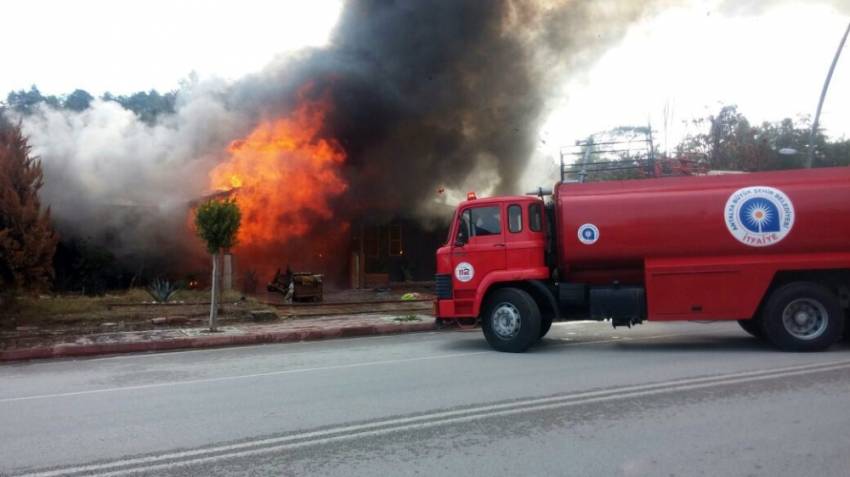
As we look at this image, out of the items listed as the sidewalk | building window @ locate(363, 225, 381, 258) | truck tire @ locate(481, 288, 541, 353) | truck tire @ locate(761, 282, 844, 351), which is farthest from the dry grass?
truck tire @ locate(761, 282, 844, 351)

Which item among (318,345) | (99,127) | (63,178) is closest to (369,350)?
(318,345)

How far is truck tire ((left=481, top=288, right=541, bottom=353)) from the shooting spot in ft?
31.5

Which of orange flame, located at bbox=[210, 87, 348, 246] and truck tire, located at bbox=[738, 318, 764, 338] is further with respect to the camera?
orange flame, located at bbox=[210, 87, 348, 246]

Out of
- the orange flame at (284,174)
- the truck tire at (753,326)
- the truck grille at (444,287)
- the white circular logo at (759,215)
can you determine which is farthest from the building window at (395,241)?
the white circular logo at (759,215)

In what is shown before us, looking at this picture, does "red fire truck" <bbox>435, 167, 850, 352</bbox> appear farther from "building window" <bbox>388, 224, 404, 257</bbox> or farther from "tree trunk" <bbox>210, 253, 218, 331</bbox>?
"building window" <bbox>388, 224, 404, 257</bbox>

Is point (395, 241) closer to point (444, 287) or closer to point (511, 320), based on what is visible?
point (444, 287)

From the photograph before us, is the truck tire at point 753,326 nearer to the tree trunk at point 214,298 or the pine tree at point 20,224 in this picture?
the tree trunk at point 214,298

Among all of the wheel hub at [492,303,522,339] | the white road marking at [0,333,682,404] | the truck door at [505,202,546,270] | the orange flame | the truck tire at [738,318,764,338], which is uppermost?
the orange flame

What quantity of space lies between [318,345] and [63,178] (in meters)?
10.0

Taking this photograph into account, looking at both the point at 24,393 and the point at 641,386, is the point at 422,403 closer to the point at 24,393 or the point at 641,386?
the point at 641,386

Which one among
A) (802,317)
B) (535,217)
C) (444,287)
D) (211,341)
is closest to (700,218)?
(802,317)

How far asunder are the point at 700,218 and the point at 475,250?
10.5 feet

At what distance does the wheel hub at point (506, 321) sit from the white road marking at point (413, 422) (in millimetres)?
2827

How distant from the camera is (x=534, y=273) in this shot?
977 cm
